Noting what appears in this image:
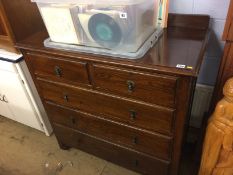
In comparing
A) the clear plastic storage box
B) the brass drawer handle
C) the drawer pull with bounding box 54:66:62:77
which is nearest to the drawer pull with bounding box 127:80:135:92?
the clear plastic storage box

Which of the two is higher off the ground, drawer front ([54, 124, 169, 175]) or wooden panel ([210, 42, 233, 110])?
wooden panel ([210, 42, 233, 110])

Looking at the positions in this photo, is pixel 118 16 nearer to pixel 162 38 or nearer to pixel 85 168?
pixel 162 38

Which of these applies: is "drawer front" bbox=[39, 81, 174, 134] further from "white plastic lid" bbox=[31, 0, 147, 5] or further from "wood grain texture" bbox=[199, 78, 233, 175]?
"white plastic lid" bbox=[31, 0, 147, 5]

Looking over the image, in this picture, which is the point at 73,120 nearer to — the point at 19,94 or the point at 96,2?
the point at 19,94

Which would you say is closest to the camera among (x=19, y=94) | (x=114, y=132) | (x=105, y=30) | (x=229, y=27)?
(x=229, y=27)

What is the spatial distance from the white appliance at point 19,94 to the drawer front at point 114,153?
0.23m

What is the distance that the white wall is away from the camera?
1052 mm

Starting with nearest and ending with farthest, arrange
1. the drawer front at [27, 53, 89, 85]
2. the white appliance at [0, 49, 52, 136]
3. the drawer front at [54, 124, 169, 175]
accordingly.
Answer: the drawer front at [27, 53, 89, 85], the drawer front at [54, 124, 169, 175], the white appliance at [0, 49, 52, 136]

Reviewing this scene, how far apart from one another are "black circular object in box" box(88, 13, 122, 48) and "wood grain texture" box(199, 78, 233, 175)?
1.51ft

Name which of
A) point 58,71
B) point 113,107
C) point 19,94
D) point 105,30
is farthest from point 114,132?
point 19,94

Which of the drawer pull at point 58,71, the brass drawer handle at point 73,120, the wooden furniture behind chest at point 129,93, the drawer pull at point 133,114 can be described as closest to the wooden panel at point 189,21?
the wooden furniture behind chest at point 129,93

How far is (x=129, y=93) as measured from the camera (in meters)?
0.93

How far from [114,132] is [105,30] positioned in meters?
0.55

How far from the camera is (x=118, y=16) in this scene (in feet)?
2.67
